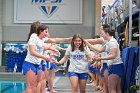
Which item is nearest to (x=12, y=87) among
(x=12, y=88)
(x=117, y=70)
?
(x=12, y=88)

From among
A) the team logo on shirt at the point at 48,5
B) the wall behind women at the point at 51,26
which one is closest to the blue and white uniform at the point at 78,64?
the wall behind women at the point at 51,26

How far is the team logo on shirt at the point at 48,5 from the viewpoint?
26.7 m

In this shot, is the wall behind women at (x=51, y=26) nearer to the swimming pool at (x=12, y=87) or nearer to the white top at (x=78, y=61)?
the swimming pool at (x=12, y=87)

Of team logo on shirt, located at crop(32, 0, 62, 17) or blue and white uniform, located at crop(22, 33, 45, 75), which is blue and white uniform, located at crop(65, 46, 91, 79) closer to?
blue and white uniform, located at crop(22, 33, 45, 75)

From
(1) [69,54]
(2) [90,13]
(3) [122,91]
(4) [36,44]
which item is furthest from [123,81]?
(2) [90,13]

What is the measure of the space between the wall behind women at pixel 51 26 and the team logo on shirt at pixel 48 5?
1032mm

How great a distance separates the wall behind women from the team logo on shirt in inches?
40.6

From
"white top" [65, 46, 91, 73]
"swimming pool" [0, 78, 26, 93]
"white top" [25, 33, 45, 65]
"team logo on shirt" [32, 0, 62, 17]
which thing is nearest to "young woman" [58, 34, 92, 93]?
"white top" [65, 46, 91, 73]

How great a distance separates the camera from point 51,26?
26594mm

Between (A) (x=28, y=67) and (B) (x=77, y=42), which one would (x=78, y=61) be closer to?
(B) (x=77, y=42)

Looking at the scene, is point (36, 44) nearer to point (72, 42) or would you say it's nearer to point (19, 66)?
point (72, 42)

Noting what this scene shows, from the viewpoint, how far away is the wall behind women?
26.4 metres

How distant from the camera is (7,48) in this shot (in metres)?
26.4

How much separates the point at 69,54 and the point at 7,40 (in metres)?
19.1
